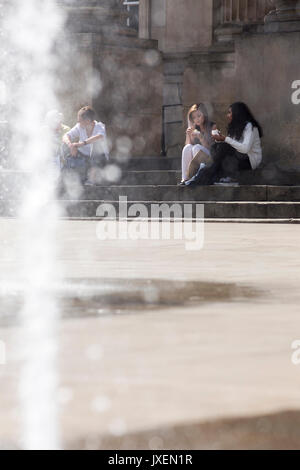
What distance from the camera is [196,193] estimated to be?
64.2 ft

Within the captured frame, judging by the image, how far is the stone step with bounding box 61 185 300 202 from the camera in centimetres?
1903

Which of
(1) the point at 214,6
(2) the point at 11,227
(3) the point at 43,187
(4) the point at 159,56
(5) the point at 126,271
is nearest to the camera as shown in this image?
(5) the point at 126,271

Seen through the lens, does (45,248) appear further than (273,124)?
No

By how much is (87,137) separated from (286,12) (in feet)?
11.5

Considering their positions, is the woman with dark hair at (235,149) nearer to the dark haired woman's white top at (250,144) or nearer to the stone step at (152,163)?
the dark haired woman's white top at (250,144)

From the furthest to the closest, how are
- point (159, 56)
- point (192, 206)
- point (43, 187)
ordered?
point (159, 56), point (43, 187), point (192, 206)

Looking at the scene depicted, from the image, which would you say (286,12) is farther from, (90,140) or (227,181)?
(90,140)

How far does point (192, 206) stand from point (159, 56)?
6376 millimetres

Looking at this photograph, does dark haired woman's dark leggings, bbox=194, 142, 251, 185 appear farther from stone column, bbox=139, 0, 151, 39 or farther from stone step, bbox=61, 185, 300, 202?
stone column, bbox=139, 0, 151, 39

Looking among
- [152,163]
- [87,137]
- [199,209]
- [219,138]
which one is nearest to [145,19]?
[152,163]

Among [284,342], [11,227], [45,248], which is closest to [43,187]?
[11,227]

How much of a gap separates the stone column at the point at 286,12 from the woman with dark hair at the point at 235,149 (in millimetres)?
1756

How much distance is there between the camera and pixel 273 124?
21.1 meters

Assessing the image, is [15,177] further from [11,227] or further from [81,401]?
[81,401]
